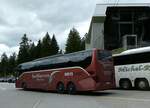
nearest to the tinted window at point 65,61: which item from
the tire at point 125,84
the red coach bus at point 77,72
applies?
the red coach bus at point 77,72

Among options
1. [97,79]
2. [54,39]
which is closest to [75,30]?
[54,39]

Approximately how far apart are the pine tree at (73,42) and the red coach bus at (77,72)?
8442 cm

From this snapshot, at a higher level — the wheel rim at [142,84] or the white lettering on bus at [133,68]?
the white lettering on bus at [133,68]

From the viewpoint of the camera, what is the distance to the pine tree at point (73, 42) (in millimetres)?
116775

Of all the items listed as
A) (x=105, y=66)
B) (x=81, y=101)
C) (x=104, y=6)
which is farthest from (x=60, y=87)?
(x=104, y=6)

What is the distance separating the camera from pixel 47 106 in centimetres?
1705

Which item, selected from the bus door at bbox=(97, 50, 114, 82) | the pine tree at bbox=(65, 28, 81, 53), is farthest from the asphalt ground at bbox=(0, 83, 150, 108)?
the pine tree at bbox=(65, 28, 81, 53)

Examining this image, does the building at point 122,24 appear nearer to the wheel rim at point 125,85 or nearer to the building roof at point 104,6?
the building roof at point 104,6

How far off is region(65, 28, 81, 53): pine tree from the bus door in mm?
89176

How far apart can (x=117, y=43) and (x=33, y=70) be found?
2598 cm

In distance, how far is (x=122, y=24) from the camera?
58.0m

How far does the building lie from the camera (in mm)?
54844

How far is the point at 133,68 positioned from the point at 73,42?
300ft

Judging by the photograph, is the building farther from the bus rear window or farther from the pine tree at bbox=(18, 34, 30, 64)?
the pine tree at bbox=(18, 34, 30, 64)
